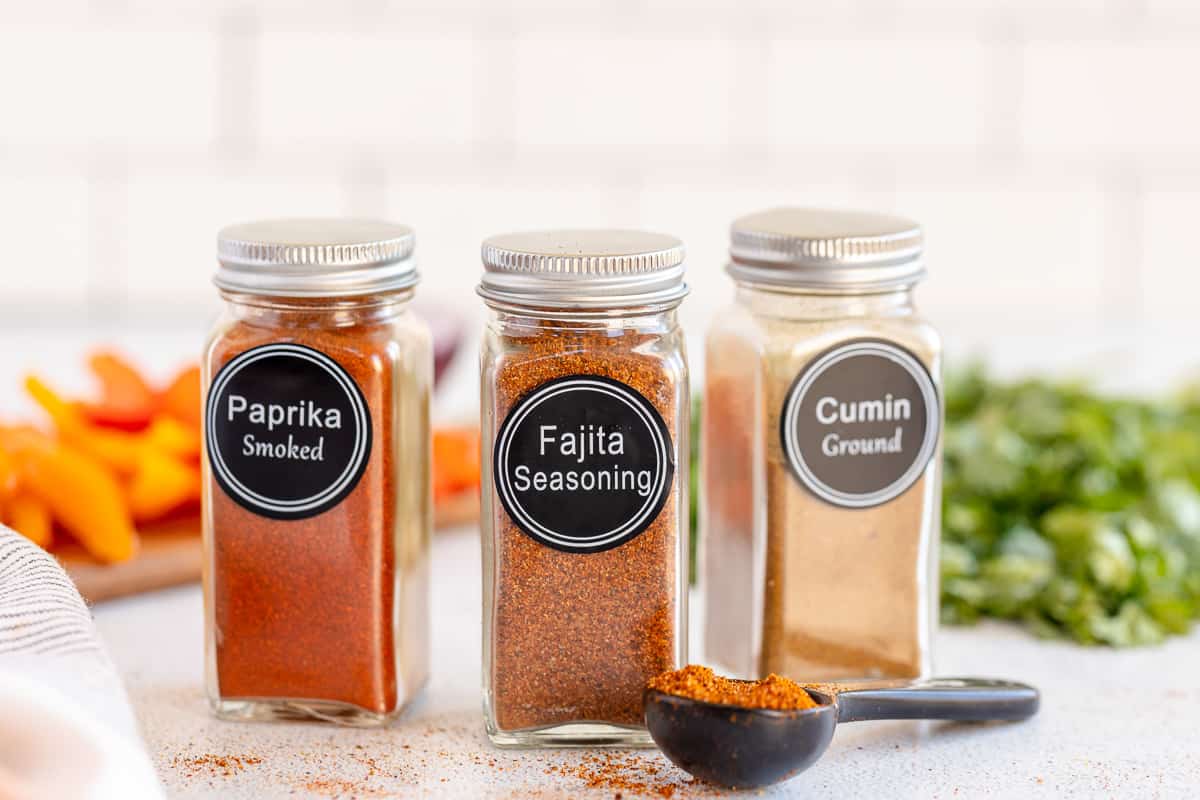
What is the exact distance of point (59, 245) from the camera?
8.63ft

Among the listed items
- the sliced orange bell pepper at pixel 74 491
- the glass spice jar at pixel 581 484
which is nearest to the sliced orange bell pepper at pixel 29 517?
the sliced orange bell pepper at pixel 74 491

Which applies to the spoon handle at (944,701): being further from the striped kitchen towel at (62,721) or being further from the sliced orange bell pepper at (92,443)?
the sliced orange bell pepper at (92,443)

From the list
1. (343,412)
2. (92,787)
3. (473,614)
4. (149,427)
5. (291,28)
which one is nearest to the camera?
(92,787)

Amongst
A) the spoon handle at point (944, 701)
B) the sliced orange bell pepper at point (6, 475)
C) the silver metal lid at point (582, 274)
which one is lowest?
the spoon handle at point (944, 701)

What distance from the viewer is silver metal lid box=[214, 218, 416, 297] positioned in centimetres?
90

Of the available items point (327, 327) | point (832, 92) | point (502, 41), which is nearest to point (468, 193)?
point (502, 41)

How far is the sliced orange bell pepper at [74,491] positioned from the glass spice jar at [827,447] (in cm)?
53

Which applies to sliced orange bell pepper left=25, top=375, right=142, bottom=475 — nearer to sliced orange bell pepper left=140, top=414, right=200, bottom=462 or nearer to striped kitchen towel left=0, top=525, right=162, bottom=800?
sliced orange bell pepper left=140, top=414, right=200, bottom=462

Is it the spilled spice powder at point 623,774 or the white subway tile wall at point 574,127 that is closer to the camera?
the spilled spice powder at point 623,774

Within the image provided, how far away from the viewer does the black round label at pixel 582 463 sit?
0.88 meters

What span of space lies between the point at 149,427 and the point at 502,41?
4.62 ft

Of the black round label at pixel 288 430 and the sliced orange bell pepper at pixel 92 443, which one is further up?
the black round label at pixel 288 430

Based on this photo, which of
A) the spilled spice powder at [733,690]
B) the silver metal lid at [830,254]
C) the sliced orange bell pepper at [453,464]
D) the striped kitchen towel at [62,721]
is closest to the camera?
the striped kitchen towel at [62,721]

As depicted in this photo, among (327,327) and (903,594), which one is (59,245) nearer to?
(327,327)
